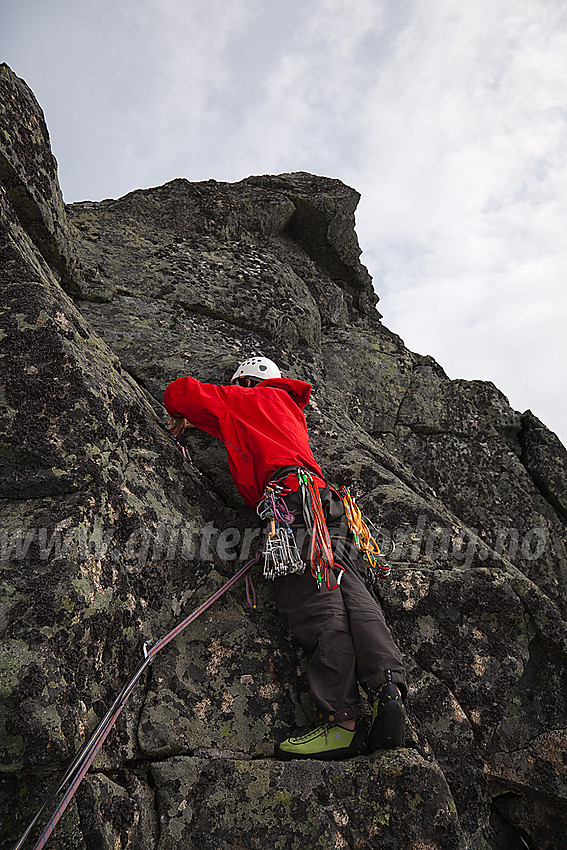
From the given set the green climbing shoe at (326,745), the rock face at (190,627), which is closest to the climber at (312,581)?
the green climbing shoe at (326,745)

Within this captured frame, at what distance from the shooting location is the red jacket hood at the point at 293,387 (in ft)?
19.5

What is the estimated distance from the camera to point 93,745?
10.6 ft

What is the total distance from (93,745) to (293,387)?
381cm

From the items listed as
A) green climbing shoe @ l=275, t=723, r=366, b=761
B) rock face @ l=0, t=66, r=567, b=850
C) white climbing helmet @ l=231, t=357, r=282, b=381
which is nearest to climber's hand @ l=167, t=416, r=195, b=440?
rock face @ l=0, t=66, r=567, b=850

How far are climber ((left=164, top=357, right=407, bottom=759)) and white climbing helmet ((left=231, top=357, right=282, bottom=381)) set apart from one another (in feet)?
0.16

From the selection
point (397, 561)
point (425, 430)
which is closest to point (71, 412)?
point (397, 561)

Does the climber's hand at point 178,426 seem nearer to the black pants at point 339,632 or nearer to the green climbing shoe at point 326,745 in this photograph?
the black pants at point 339,632

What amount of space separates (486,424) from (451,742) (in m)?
6.30

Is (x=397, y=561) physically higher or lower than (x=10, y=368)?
lower

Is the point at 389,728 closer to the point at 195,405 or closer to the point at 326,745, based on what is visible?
the point at 326,745

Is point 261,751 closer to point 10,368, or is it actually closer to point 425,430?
point 10,368

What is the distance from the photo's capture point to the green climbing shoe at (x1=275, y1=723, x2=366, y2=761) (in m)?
3.68

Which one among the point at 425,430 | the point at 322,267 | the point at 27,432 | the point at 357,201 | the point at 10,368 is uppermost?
the point at 357,201

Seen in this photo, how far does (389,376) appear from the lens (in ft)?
32.8
